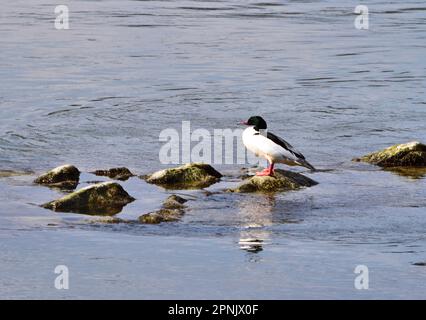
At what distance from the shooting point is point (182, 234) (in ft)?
42.8

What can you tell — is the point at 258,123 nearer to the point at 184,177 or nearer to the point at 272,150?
the point at 272,150

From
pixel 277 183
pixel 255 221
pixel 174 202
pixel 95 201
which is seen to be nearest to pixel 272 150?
pixel 277 183

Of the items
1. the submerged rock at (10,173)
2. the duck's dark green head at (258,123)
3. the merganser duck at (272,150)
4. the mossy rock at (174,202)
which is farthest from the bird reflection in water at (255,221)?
the submerged rock at (10,173)

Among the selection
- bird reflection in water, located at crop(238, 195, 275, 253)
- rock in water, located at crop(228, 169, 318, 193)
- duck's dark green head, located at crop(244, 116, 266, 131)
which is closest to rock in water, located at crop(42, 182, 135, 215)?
bird reflection in water, located at crop(238, 195, 275, 253)

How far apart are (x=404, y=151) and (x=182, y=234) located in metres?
5.15

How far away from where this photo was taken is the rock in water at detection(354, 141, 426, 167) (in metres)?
17.0

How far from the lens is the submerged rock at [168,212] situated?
13555mm

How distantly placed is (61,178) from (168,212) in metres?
2.33

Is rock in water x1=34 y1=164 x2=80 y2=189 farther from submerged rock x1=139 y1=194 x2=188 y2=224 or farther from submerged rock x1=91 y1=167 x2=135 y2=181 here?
submerged rock x1=139 y1=194 x2=188 y2=224

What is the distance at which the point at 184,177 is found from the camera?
15805mm

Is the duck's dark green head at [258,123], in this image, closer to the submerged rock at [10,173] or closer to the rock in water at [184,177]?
the rock in water at [184,177]

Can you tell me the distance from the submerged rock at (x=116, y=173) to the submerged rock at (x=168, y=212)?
1740mm

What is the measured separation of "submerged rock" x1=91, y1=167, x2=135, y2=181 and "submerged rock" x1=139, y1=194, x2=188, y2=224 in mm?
1740
